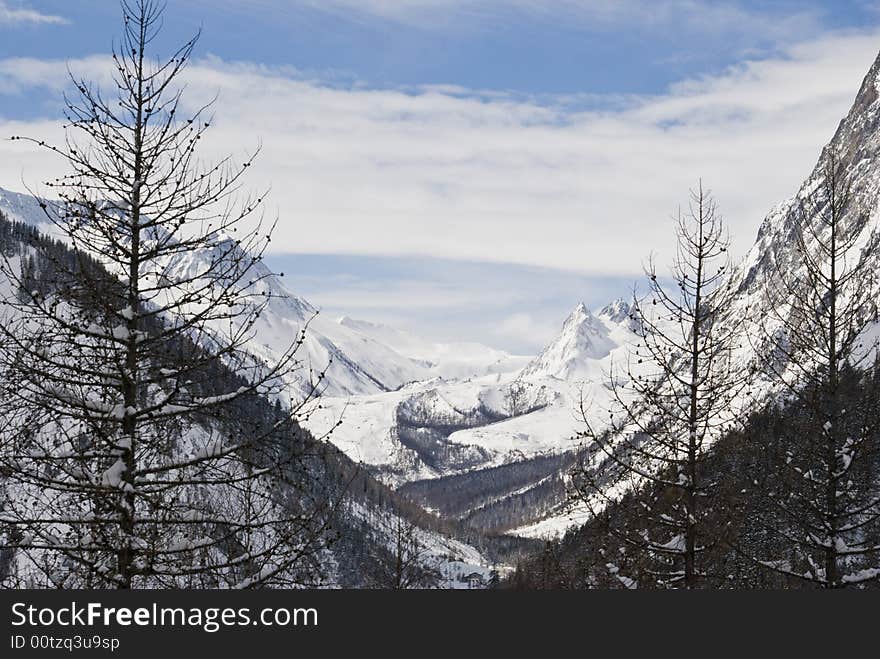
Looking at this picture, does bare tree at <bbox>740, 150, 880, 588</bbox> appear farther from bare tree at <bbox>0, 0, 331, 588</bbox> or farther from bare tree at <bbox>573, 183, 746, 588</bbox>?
bare tree at <bbox>0, 0, 331, 588</bbox>

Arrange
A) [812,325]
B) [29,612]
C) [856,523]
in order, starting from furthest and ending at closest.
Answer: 1. [812,325]
2. [856,523]
3. [29,612]

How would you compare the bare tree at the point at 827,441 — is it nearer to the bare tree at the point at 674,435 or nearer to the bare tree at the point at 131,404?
the bare tree at the point at 674,435

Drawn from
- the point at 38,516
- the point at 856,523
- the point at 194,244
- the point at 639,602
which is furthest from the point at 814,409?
the point at 38,516

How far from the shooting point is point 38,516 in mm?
12055

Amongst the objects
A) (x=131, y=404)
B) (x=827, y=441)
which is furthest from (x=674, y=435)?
(x=131, y=404)

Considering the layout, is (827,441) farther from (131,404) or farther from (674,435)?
(131,404)

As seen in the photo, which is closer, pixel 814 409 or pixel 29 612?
pixel 29 612

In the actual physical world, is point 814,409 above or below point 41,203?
below

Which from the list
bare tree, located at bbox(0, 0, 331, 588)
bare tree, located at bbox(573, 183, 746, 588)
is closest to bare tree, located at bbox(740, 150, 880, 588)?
bare tree, located at bbox(573, 183, 746, 588)

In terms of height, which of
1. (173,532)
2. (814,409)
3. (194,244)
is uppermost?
(194,244)

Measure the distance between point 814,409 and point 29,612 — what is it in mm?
14434

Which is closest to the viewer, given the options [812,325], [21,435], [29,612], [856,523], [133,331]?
[29,612]

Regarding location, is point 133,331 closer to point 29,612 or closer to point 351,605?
point 29,612

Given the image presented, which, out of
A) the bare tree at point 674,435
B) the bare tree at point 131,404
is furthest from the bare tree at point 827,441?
the bare tree at point 131,404
